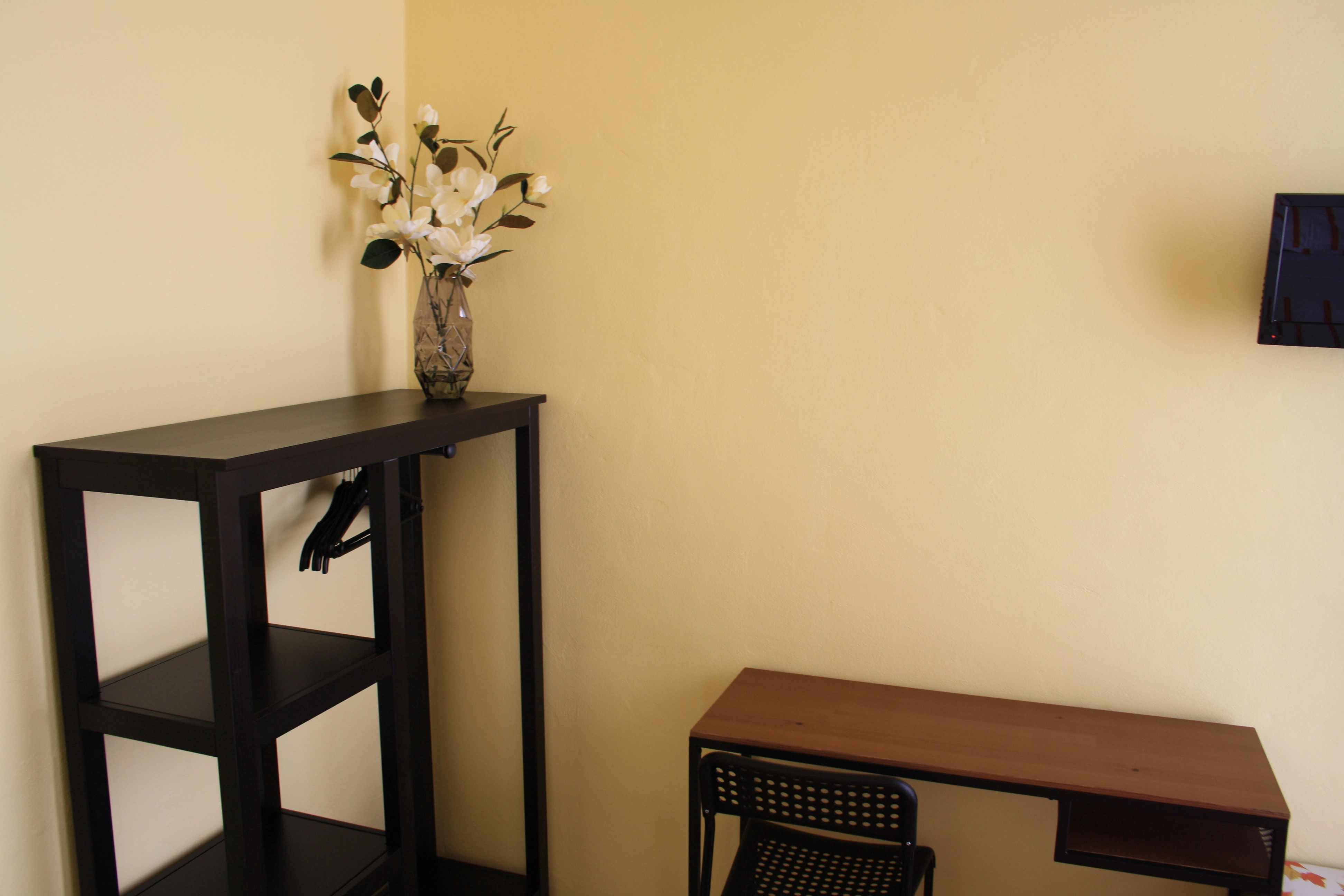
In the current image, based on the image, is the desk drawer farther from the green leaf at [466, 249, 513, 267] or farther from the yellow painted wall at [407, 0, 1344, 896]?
the green leaf at [466, 249, 513, 267]

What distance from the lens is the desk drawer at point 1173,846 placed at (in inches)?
60.8

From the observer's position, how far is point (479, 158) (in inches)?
85.0

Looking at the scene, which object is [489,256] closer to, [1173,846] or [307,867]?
[307,867]

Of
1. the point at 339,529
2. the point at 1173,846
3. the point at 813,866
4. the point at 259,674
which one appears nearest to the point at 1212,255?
the point at 1173,846

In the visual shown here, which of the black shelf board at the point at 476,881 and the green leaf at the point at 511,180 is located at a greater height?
the green leaf at the point at 511,180

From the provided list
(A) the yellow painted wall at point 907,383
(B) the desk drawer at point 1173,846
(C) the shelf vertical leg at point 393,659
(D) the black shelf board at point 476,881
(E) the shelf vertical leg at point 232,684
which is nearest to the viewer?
(E) the shelf vertical leg at point 232,684

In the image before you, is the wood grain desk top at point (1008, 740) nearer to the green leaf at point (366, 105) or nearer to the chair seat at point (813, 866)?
the chair seat at point (813, 866)

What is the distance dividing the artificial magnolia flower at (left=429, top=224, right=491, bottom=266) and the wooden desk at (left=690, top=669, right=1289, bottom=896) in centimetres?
114

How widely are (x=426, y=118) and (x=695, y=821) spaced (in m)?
1.68

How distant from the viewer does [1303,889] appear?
173 cm

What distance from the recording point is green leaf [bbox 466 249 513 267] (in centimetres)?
206

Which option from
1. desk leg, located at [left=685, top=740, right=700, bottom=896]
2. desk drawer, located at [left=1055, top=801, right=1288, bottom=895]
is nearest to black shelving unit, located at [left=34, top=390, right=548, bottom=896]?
desk leg, located at [left=685, top=740, right=700, bottom=896]

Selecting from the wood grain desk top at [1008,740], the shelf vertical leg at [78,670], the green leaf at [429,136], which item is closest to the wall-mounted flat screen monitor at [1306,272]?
the wood grain desk top at [1008,740]

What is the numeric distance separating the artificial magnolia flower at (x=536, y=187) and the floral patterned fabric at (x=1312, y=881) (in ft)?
6.82
